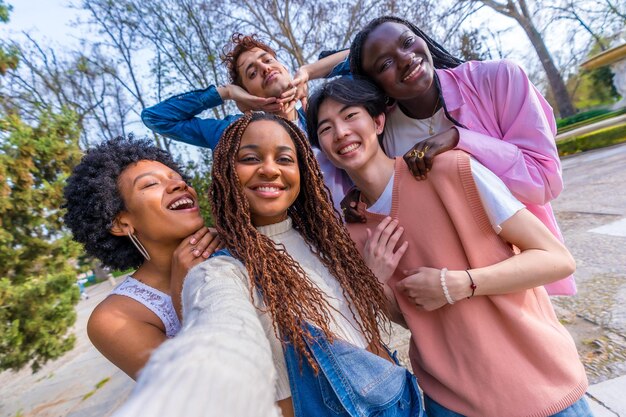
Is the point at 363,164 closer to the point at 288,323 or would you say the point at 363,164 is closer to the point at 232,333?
the point at 288,323

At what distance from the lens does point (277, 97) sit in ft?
7.39

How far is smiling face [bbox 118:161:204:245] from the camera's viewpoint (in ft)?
4.51

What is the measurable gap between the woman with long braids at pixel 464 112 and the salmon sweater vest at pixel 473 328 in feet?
0.37

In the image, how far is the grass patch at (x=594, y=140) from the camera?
10883 mm

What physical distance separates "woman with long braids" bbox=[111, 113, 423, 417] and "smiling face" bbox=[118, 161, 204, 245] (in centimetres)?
17

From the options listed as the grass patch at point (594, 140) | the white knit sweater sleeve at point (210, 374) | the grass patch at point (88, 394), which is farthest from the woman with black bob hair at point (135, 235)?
the grass patch at point (594, 140)

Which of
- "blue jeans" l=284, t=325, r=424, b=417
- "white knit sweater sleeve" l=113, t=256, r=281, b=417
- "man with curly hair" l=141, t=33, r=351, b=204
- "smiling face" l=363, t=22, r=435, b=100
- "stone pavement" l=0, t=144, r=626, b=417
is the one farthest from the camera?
"man with curly hair" l=141, t=33, r=351, b=204

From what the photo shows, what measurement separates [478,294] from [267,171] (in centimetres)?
86

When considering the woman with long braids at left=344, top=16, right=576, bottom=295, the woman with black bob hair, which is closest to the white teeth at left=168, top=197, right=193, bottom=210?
the woman with black bob hair

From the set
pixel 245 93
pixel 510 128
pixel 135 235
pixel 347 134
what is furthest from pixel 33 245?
pixel 510 128

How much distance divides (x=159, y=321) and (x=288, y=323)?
56 centimetres

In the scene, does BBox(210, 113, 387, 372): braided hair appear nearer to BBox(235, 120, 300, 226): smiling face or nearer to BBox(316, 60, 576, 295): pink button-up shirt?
BBox(235, 120, 300, 226): smiling face

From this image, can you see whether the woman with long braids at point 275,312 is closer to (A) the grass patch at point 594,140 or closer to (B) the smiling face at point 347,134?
(B) the smiling face at point 347,134

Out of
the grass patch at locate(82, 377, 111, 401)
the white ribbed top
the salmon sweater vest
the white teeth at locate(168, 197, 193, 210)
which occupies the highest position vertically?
the white teeth at locate(168, 197, 193, 210)
